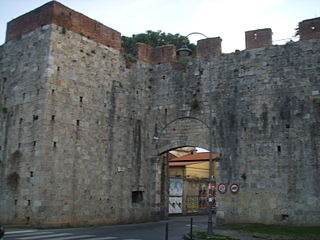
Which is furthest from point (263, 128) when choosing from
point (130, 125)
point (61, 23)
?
point (61, 23)

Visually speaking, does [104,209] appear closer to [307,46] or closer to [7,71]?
[7,71]

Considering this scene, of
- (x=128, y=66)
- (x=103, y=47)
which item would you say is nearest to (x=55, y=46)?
(x=103, y=47)

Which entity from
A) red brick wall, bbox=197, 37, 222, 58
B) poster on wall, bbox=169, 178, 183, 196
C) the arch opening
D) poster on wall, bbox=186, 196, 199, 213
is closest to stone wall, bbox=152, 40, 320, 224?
red brick wall, bbox=197, 37, 222, 58

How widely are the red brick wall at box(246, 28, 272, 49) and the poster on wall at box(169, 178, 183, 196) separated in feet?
38.5

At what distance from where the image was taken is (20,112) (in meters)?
15.9

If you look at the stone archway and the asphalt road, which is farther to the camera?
the stone archway

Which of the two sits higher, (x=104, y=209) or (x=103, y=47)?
(x=103, y=47)

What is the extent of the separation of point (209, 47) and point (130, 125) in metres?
5.33

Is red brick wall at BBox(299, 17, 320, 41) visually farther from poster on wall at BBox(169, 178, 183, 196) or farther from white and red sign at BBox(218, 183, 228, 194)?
poster on wall at BBox(169, 178, 183, 196)

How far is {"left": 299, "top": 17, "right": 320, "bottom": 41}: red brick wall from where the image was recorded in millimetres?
15971

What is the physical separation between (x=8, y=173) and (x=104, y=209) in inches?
168

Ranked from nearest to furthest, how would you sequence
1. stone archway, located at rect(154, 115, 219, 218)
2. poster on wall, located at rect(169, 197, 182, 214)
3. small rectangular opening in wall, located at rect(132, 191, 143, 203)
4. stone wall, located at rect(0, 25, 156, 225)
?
stone wall, located at rect(0, 25, 156, 225)
stone archway, located at rect(154, 115, 219, 218)
small rectangular opening in wall, located at rect(132, 191, 143, 203)
poster on wall, located at rect(169, 197, 182, 214)

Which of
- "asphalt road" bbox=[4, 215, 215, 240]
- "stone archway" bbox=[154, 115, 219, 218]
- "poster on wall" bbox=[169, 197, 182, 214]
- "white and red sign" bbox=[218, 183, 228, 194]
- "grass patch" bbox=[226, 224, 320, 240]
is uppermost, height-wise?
"stone archway" bbox=[154, 115, 219, 218]

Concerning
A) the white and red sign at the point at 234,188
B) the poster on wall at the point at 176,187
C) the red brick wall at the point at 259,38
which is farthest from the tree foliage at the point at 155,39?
the white and red sign at the point at 234,188
